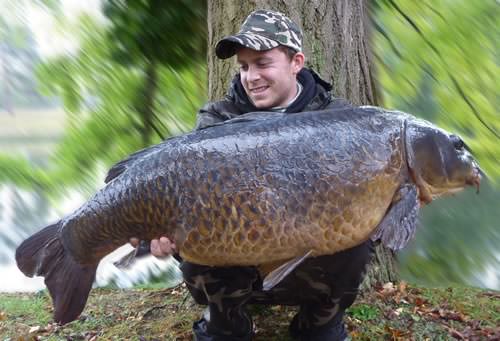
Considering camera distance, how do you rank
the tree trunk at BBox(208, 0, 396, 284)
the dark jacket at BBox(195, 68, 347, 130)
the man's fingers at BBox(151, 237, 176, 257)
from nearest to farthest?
1. the man's fingers at BBox(151, 237, 176, 257)
2. the dark jacket at BBox(195, 68, 347, 130)
3. the tree trunk at BBox(208, 0, 396, 284)

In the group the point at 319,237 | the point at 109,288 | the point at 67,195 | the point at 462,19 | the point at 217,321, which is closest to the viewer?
Result: the point at 319,237

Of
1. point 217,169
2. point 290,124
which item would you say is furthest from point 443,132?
point 217,169

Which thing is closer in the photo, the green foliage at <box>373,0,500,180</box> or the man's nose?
the man's nose

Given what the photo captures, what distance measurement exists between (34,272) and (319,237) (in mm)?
1094

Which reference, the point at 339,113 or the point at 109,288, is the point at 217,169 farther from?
the point at 109,288

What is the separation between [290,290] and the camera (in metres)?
2.54

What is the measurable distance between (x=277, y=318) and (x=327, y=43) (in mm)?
1533

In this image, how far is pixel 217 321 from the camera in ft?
8.57

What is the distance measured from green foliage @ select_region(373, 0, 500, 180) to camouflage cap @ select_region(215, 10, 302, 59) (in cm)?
233

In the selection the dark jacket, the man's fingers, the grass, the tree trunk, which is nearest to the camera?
the man's fingers

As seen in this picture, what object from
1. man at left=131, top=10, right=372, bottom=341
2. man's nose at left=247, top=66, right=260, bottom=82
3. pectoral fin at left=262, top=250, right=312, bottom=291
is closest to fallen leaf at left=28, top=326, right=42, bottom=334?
man at left=131, top=10, right=372, bottom=341

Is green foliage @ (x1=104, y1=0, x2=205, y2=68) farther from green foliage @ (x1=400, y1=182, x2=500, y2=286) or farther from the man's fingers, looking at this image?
the man's fingers

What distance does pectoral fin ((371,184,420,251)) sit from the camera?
6.55ft

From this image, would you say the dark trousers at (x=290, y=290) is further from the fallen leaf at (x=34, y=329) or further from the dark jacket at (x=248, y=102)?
the fallen leaf at (x=34, y=329)
